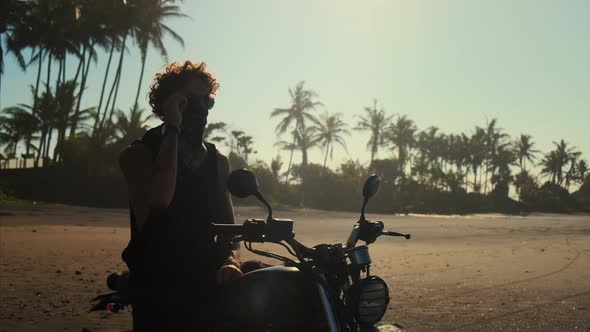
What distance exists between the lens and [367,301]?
2.05m

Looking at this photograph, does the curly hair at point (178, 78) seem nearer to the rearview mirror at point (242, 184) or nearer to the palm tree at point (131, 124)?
the rearview mirror at point (242, 184)

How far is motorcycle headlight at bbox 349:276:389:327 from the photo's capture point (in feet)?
6.68

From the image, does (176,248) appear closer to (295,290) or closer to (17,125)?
(295,290)

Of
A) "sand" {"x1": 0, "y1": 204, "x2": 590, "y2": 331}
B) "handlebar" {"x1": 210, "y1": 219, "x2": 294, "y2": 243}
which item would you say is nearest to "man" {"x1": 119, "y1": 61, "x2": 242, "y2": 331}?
"handlebar" {"x1": 210, "y1": 219, "x2": 294, "y2": 243}

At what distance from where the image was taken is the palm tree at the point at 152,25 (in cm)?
3838

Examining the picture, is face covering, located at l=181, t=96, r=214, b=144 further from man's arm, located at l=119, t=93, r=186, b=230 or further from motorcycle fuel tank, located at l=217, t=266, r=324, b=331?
motorcycle fuel tank, located at l=217, t=266, r=324, b=331

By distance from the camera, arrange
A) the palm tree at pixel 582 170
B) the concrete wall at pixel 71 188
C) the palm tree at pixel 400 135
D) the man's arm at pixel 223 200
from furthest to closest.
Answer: the palm tree at pixel 582 170
the palm tree at pixel 400 135
the concrete wall at pixel 71 188
the man's arm at pixel 223 200

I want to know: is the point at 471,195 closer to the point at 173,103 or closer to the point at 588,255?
the point at 588,255

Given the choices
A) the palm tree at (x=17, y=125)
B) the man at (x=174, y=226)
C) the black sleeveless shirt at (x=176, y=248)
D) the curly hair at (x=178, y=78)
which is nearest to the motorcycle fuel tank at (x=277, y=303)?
the man at (x=174, y=226)

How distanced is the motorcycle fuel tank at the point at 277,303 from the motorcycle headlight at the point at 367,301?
0.12m

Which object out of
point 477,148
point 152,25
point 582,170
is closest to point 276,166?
point 152,25

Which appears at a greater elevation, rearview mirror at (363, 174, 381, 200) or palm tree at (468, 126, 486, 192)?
palm tree at (468, 126, 486, 192)

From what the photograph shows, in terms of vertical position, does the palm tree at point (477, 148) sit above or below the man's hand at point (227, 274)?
above

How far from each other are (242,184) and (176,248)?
0.46m
